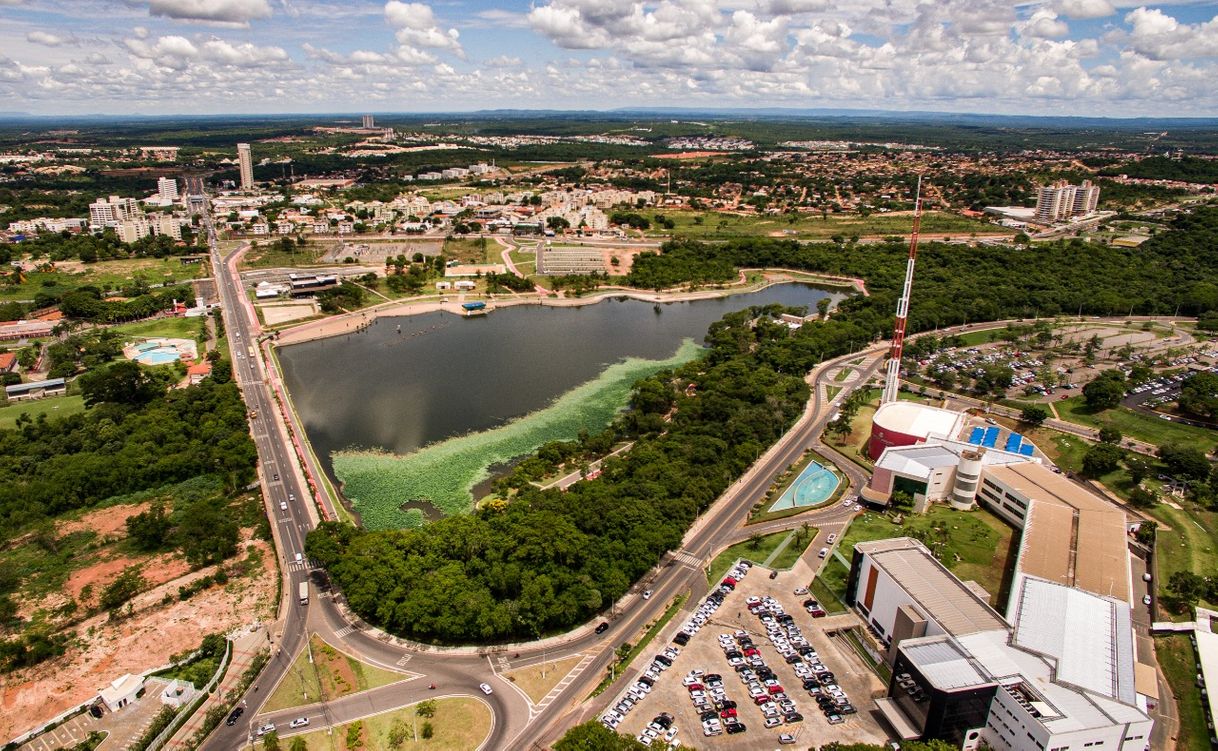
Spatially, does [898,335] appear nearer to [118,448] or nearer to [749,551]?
[749,551]

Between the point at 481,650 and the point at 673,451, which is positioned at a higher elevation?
the point at 673,451

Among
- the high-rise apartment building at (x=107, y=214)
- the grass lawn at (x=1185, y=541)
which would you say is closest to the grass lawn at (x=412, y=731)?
the grass lawn at (x=1185, y=541)

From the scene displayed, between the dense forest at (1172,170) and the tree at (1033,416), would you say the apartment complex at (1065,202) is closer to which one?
the dense forest at (1172,170)

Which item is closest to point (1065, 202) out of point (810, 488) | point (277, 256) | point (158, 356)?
point (810, 488)

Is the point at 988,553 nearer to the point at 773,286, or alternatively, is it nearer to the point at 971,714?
the point at 971,714

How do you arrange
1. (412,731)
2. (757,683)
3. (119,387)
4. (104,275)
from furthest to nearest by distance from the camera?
1. (104,275)
2. (119,387)
3. (757,683)
4. (412,731)
